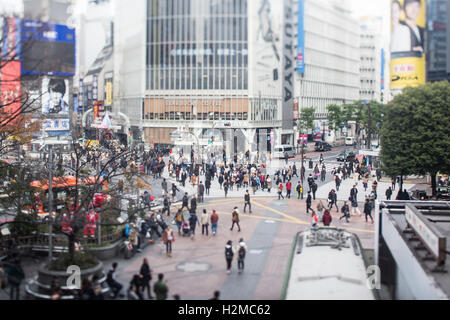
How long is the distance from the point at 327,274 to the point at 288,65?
79605 mm

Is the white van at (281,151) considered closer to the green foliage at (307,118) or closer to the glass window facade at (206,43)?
the glass window facade at (206,43)

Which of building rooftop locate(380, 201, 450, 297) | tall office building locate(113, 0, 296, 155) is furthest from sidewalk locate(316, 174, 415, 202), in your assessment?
tall office building locate(113, 0, 296, 155)

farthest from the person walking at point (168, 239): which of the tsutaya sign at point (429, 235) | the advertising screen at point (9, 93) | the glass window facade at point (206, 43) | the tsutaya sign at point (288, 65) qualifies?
the tsutaya sign at point (288, 65)

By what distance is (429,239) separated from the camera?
13.3m

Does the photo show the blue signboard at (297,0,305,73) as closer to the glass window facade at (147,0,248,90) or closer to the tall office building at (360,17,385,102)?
the glass window facade at (147,0,248,90)

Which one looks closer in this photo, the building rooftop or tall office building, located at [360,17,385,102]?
Result: the building rooftop

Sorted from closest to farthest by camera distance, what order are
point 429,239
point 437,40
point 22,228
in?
1. point 429,239
2. point 22,228
3. point 437,40

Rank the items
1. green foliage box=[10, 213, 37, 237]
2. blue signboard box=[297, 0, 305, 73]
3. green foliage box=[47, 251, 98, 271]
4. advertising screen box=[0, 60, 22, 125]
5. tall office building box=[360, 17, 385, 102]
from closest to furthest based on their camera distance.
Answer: advertising screen box=[0, 60, 22, 125] → green foliage box=[47, 251, 98, 271] → green foliage box=[10, 213, 37, 237] → blue signboard box=[297, 0, 305, 73] → tall office building box=[360, 17, 385, 102]

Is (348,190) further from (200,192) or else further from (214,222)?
(214,222)

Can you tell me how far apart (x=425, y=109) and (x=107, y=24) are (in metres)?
89.0

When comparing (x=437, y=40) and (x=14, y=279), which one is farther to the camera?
(x=437, y=40)

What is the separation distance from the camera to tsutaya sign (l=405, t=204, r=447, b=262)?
12.4m

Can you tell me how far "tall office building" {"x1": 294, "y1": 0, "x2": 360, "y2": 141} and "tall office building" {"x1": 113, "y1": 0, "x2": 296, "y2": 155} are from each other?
16905mm

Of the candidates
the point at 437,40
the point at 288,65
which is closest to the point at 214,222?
the point at 437,40
